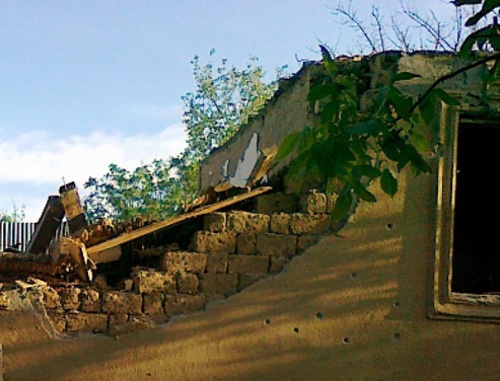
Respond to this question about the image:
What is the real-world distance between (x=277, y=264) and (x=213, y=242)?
0.46m

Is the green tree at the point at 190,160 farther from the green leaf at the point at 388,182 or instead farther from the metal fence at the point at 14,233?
the green leaf at the point at 388,182

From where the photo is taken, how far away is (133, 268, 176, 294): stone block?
620cm

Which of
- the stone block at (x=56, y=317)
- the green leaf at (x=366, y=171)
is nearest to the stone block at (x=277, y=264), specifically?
the stone block at (x=56, y=317)

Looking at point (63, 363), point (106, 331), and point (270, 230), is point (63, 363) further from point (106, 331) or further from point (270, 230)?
point (270, 230)

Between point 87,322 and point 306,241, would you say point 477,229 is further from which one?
point 87,322

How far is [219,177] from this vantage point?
11.8 meters

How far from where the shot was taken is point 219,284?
6.30 metres

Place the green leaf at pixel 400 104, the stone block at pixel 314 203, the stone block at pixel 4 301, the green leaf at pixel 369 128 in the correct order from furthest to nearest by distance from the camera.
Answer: the stone block at pixel 314 203, the stone block at pixel 4 301, the green leaf at pixel 400 104, the green leaf at pixel 369 128

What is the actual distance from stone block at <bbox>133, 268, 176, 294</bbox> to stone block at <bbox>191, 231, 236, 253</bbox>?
0.27 metres

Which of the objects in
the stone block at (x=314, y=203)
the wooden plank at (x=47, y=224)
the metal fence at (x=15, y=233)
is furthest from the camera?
the metal fence at (x=15, y=233)

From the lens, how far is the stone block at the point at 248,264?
634 cm

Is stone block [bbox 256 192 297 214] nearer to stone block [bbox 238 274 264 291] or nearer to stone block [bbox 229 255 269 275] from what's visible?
stone block [bbox 229 255 269 275]

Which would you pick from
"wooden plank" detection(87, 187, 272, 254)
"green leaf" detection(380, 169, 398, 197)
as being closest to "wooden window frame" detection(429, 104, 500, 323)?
"wooden plank" detection(87, 187, 272, 254)

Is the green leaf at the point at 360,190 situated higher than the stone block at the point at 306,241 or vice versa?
the green leaf at the point at 360,190
